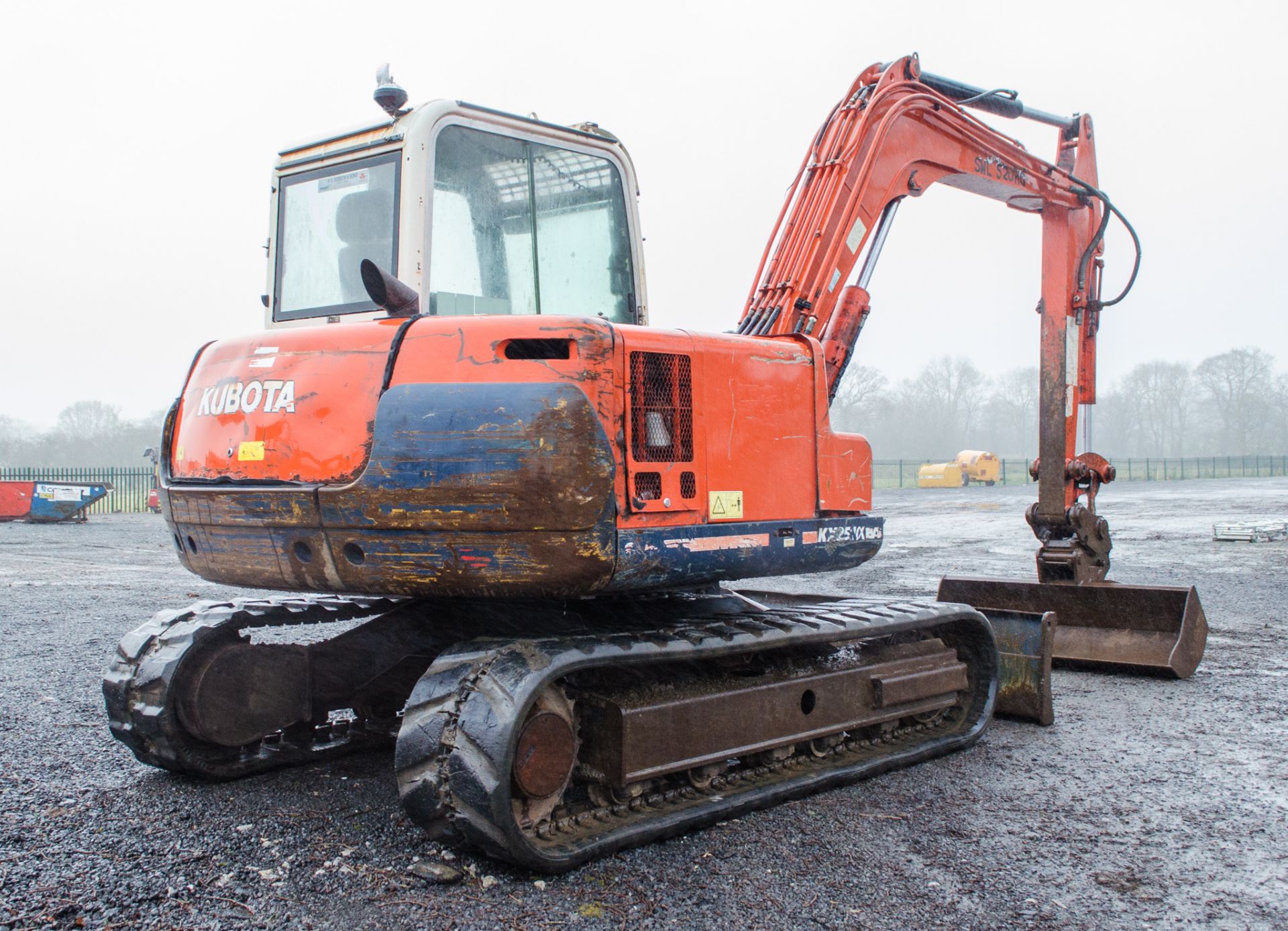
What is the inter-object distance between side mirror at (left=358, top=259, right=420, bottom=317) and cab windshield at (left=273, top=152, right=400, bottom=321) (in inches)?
12.3

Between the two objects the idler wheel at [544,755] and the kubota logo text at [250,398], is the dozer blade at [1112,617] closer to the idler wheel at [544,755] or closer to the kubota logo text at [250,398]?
the idler wheel at [544,755]

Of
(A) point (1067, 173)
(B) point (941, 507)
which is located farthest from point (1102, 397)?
(A) point (1067, 173)

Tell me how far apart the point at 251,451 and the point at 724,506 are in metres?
1.81

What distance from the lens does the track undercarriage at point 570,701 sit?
354 centimetres

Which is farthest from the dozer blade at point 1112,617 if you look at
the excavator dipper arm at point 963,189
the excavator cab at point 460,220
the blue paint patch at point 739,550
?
the excavator cab at point 460,220

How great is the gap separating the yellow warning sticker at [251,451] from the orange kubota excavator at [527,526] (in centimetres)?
2

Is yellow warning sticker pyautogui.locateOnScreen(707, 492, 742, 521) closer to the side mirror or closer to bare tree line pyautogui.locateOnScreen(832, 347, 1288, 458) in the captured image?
the side mirror

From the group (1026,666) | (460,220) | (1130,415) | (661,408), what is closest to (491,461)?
(661,408)

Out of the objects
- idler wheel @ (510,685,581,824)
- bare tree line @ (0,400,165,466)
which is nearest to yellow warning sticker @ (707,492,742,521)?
idler wheel @ (510,685,581,824)

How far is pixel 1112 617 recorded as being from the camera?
284 inches

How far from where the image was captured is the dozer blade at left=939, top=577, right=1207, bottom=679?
6.71 m

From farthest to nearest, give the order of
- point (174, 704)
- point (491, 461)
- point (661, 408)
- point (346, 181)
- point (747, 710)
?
point (346, 181)
point (174, 704)
point (747, 710)
point (661, 408)
point (491, 461)

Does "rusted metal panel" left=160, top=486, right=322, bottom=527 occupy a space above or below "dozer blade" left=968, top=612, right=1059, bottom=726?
above

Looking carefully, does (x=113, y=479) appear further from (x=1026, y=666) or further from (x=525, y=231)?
(x=1026, y=666)
